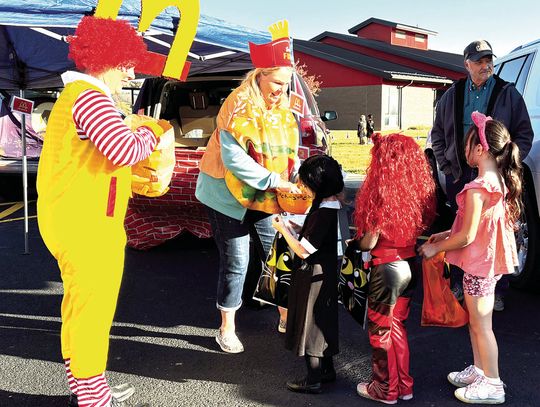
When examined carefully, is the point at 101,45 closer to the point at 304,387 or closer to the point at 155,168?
the point at 155,168

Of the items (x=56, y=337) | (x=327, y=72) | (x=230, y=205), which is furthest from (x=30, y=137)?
(x=327, y=72)

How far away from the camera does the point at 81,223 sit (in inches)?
98.1

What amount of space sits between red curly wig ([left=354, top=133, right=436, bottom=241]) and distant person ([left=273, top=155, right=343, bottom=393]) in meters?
0.18

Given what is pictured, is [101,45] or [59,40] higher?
[59,40]

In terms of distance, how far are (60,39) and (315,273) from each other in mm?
4424

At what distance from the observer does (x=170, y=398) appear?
3092 millimetres

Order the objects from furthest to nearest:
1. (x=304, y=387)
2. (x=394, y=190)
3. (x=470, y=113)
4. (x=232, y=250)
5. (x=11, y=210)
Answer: (x=11, y=210)
(x=470, y=113)
(x=232, y=250)
(x=304, y=387)
(x=394, y=190)

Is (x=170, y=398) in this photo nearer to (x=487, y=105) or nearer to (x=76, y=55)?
(x=76, y=55)

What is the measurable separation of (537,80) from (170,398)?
3868 mm

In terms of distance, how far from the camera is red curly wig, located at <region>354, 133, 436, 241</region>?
2.75 metres

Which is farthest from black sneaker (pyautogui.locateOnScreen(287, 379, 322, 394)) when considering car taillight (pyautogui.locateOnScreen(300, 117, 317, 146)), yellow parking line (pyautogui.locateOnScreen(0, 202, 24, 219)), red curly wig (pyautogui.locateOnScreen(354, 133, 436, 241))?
yellow parking line (pyautogui.locateOnScreen(0, 202, 24, 219))

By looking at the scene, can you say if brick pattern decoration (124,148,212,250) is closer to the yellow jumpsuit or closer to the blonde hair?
the blonde hair

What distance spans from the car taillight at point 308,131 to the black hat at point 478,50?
1560 mm

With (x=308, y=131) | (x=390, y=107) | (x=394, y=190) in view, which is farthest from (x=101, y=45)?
(x=390, y=107)
